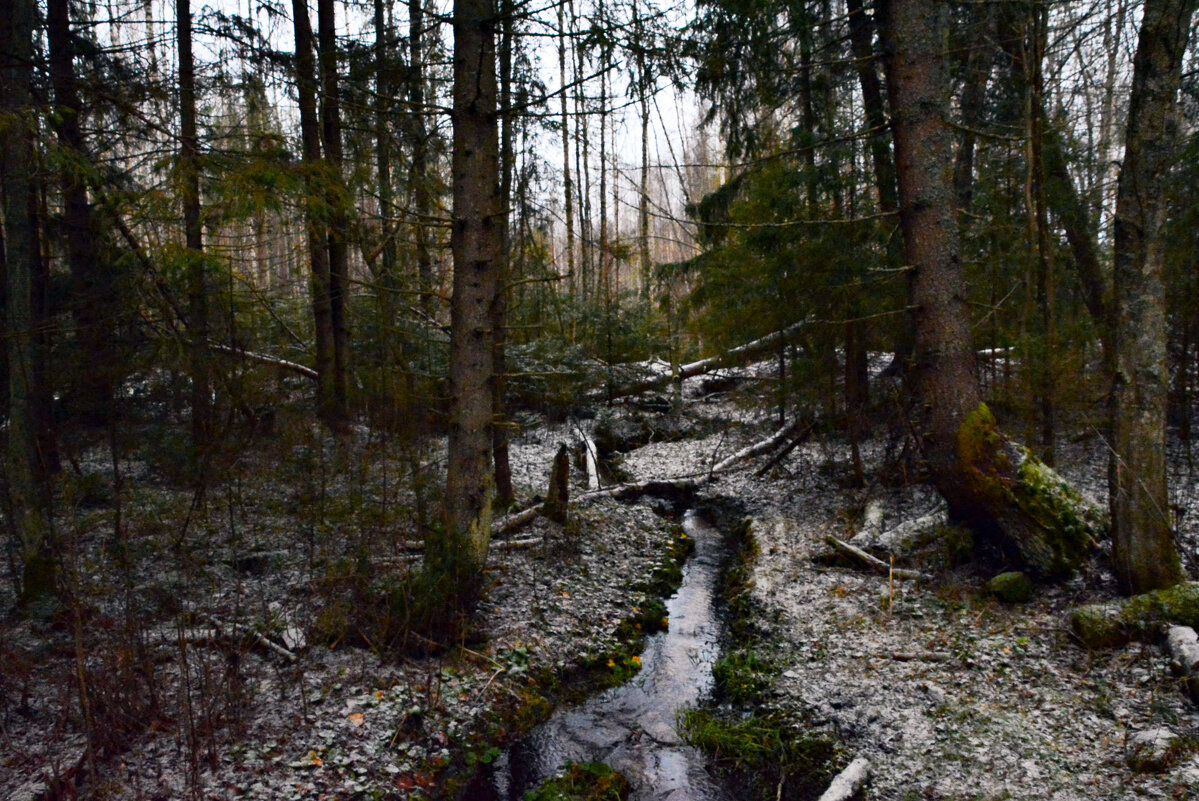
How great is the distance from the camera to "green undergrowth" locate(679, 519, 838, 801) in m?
4.54

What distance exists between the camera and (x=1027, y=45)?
8828 millimetres

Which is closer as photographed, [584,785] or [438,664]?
[584,785]

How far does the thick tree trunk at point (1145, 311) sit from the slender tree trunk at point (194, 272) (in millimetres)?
6954

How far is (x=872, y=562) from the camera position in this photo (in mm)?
7332

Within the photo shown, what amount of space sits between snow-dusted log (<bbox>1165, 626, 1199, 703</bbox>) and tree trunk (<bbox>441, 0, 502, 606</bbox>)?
511 cm

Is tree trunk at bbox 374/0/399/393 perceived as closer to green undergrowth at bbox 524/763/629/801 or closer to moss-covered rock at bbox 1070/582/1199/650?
green undergrowth at bbox 524/763/629/801

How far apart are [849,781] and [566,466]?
18.2 ft

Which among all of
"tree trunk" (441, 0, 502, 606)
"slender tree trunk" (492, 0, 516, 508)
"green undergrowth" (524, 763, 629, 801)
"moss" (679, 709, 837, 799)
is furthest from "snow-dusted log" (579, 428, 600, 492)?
"green undergrowth" (524, 763, 629, 801)

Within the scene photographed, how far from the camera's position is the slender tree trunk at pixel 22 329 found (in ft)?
18.0

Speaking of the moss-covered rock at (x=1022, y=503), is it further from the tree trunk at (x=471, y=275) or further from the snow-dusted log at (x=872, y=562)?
the tree trunk at (x=471, y=275)

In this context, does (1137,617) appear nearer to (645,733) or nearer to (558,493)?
(645,733)

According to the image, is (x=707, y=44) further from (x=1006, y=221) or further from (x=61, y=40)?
(x=61, y=40)

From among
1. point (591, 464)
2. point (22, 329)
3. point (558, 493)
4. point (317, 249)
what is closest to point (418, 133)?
point (317, 249)

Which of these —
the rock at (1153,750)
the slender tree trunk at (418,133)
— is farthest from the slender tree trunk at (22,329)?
the rock at (1153,750)
